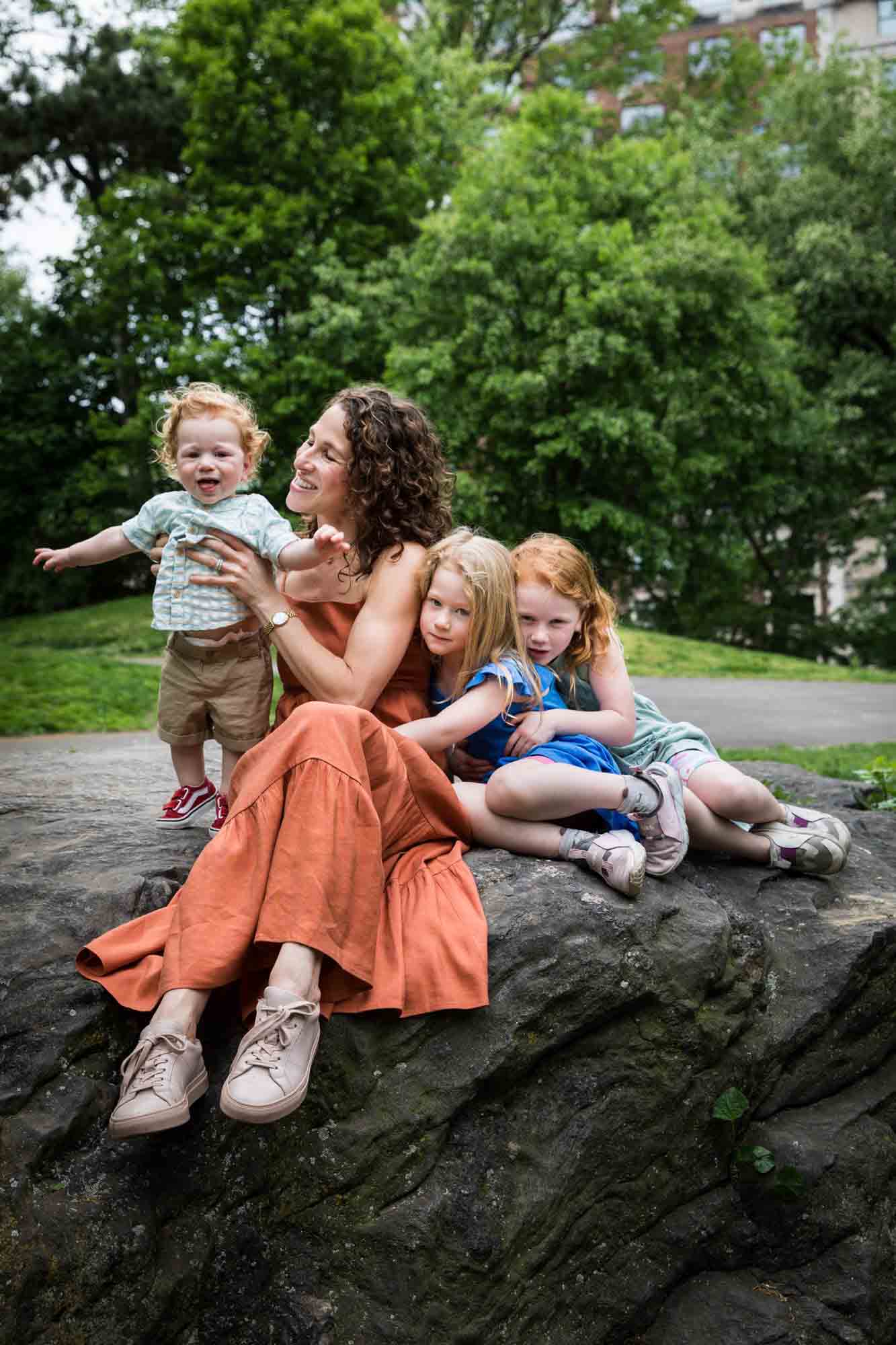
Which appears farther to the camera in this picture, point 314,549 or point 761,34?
point 761,34

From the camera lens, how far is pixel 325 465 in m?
3.51

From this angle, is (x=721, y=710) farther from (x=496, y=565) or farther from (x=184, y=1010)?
(x=184, y=1010)

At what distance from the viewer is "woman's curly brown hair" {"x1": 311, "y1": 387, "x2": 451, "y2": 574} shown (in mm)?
3482

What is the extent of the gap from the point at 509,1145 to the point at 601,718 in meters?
1.21

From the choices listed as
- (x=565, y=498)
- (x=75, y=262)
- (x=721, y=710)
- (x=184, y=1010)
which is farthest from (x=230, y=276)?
(x=184, y=1010)

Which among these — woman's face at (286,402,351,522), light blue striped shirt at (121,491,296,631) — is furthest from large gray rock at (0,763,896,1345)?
woman's face at (286,402,351,522)

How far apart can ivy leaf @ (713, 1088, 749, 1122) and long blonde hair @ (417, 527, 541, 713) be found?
120 centimetres

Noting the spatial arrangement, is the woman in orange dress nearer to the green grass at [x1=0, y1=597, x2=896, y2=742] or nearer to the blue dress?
the blue dress

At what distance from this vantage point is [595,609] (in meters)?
3.59

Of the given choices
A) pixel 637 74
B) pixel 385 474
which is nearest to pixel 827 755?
pixel 385 474

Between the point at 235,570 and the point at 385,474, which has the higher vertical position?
the point at 385,474

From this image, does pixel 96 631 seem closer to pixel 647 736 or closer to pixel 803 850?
pixel 647 736

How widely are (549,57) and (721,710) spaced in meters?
21.4

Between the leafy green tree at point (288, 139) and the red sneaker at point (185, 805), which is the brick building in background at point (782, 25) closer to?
the leafy green tree at point (288, 139)
